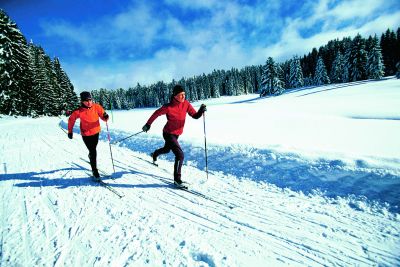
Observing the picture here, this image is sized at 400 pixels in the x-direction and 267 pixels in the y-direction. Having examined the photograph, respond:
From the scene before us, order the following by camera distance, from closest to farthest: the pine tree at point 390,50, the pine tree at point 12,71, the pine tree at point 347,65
Result: the pine tree at point 12,71
the pine tree at point 347,65
the pine tree at point 390,50

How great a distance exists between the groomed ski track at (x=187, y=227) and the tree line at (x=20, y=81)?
33479 millimetres

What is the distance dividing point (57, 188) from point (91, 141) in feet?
4.75

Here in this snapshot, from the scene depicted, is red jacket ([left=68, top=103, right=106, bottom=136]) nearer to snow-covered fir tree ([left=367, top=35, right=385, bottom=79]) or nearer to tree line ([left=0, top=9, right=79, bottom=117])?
tree line ([left=0, top=9, right=79, bottom=117])

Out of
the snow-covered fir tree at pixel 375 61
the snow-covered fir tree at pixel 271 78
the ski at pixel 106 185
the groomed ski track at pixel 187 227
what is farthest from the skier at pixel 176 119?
the snow-covered fir tree at pixel 375 61

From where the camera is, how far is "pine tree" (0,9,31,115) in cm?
3125

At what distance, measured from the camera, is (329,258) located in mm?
3109

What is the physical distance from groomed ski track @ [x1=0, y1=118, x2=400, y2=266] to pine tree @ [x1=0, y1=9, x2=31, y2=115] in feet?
108

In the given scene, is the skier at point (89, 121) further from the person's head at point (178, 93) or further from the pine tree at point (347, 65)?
the pine tree at point (347, 65)

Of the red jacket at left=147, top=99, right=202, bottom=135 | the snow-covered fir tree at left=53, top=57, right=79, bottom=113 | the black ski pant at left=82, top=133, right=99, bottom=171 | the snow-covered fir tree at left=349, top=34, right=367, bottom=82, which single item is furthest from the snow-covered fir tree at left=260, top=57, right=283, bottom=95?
the black ski pant at left=82, top=133, right=99, bottom=171

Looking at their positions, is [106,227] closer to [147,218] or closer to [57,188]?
[147,218]

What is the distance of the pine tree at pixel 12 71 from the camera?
103 feet

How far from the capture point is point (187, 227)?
3965 mm

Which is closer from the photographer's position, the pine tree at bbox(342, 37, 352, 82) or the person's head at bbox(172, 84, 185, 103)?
the person's head at bbox(172, 84, 185, 103)

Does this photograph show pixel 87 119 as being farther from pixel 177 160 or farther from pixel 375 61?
pixel 375 61
